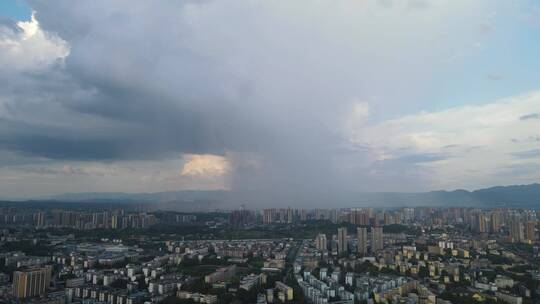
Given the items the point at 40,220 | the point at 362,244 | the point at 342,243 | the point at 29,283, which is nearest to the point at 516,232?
the point at 362,244

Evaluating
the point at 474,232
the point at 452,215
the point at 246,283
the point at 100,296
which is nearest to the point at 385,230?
the point at 474,232

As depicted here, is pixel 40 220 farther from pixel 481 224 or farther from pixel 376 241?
pixel 481 224

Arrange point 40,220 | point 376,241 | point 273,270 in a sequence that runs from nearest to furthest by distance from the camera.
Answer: point 273,270, point 376,241, point 40,220

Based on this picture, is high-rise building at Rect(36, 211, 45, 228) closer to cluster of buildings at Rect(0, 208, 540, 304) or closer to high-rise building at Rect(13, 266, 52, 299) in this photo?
cluster of buildings at Rect(0, 208, 540, 304)

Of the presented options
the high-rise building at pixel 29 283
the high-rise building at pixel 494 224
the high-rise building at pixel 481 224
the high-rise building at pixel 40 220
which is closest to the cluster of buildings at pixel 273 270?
the high-rise building at pixel 29 283

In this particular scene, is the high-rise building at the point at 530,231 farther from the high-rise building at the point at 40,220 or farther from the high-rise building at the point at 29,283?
the high-rise building at the point at 40,220

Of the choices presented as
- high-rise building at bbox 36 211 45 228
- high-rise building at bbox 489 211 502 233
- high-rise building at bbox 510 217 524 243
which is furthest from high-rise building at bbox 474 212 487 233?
high-rise building at bbox 36 211 45 228

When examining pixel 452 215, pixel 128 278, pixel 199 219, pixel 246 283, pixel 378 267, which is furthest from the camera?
pixel 199 219

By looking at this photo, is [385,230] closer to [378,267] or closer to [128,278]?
[378,267]
